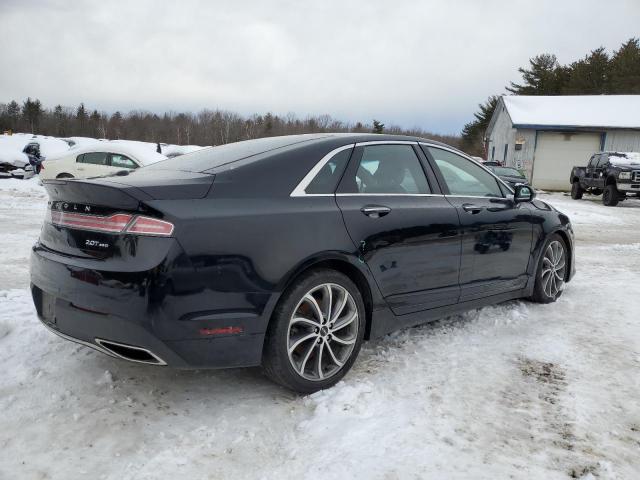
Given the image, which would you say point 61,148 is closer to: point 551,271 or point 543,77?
point 551,271

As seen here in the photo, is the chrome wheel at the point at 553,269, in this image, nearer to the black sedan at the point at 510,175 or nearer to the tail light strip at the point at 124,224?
the tail light strip at the point at 124,224

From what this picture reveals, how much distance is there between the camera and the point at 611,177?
62.9 ft

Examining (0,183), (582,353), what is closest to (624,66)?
(0,183)

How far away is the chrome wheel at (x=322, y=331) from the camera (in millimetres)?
3080

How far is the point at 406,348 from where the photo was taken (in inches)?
153

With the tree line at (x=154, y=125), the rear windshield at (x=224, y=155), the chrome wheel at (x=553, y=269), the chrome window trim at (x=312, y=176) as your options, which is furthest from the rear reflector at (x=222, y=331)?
the tree line at (x=154, y=125)

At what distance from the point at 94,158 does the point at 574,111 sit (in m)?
26.9

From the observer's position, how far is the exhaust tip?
2.69 m

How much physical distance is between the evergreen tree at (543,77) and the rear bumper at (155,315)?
202ft

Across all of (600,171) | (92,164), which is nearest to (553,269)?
(92,164)

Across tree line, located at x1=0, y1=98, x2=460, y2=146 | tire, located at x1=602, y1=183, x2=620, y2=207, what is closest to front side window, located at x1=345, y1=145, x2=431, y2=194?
tire, located at x1=602, y1=183, x2=620, y2=207

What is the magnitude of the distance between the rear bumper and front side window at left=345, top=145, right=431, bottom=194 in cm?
113

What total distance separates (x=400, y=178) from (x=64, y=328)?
233cm

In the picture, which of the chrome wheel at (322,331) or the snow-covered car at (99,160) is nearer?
the chrome wheel at (322,331)
